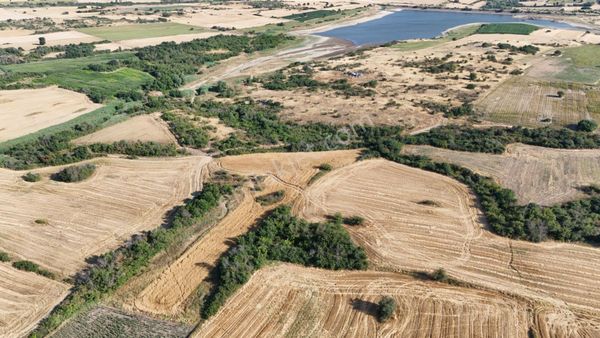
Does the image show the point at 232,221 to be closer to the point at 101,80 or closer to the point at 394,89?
the point at 394,89

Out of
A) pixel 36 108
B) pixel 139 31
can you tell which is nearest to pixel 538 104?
pixel 36 108

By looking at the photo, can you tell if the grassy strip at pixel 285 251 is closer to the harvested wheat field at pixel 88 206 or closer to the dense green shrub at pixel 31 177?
the harvested wheat field at pixel 88 206

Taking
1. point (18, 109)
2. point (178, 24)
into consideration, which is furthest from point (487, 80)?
point (178, 24)

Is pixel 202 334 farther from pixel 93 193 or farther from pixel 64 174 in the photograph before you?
pixel 64 174

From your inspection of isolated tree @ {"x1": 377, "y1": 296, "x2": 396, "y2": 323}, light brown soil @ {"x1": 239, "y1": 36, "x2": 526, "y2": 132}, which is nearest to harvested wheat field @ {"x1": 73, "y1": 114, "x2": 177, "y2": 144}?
light brown soil @ {"x1": 239, "y1": 36, "x2": 526, "y2": 132}

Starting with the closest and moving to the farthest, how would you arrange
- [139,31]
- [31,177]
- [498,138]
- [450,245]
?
[450,245]
[31,177]
[498,138]
[139,31]

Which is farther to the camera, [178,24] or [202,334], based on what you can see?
[178,24]
